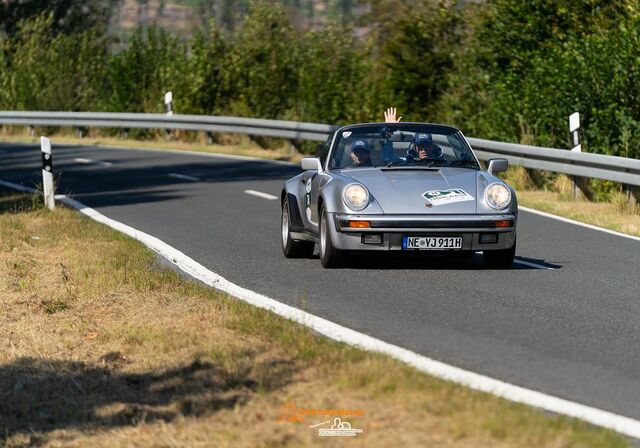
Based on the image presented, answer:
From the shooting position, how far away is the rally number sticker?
11.7 metres

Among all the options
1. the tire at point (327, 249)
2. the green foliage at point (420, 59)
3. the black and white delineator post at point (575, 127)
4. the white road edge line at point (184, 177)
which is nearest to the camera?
the tire at point (327, 249)

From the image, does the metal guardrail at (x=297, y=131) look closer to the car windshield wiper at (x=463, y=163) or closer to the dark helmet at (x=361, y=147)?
the car windshield wiper at (x=463, y=163)

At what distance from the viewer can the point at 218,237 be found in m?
14.9

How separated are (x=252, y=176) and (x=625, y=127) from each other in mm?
7312

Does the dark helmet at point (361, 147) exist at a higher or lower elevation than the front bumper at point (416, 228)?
higher

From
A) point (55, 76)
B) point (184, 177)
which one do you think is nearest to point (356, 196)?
point (184, 177)

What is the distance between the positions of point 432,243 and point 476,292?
1170mm

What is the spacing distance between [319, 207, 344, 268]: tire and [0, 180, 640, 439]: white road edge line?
103 cm

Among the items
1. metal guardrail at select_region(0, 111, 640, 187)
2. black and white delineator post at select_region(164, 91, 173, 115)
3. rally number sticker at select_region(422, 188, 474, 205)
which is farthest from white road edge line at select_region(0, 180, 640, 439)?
black and white delineator post at select_region(164, 91, 173, 115)

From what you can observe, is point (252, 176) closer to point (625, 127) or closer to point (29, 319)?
point (625, 127)

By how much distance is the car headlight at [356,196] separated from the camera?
11.6 meters

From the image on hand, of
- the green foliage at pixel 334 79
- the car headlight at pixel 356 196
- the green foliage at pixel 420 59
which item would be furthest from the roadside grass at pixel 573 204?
the green foliage at pixel 334 79

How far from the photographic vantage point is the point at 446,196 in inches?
461

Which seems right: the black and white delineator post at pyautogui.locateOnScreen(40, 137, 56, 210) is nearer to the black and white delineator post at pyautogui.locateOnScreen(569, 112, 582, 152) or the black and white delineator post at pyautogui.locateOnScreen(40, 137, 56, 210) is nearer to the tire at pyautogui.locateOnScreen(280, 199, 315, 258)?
the tire at pyautogui.locateOnScreen(280, 199, 315, 258)
